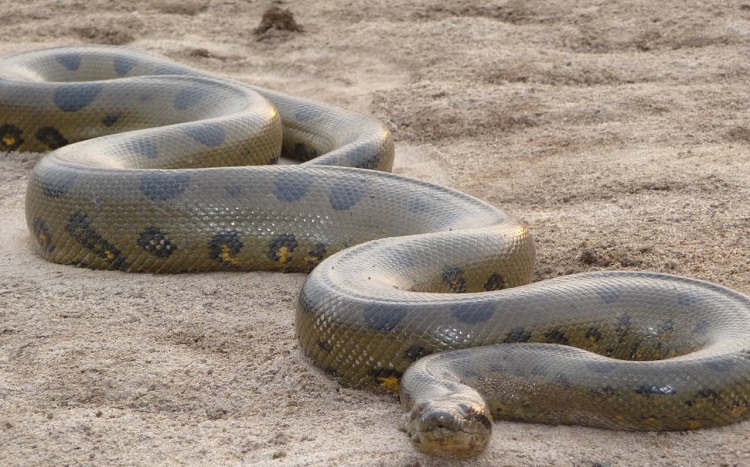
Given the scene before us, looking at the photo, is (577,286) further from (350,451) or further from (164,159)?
(164,159)

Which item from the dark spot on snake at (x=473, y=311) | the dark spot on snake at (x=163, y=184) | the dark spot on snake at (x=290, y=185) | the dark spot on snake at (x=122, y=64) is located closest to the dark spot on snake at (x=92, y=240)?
the dark spot on snake at (x=163, y=184)

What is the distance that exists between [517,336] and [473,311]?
0.91 ft

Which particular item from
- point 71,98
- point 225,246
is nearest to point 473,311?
point 225,246

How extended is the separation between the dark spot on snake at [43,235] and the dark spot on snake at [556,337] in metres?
3.72

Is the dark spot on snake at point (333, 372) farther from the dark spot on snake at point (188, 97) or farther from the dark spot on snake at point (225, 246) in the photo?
the dark spot on snake at point (188, 97)

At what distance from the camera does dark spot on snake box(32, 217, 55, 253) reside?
24.8ft

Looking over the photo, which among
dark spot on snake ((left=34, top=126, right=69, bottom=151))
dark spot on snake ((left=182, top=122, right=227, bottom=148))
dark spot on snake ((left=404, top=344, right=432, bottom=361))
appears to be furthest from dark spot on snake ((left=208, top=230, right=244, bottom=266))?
dark spot on snake ((left=34, top=126, right=69, bottom=151))

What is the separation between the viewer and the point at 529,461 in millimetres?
4941

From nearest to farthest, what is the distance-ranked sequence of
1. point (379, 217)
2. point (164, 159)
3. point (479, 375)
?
1. point (479, 375)
2. point (379, 217)
3. point (164, 159)

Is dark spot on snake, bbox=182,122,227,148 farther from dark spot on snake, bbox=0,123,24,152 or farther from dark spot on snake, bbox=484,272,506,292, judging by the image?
dark spot on snake, bbox=484,272,506,292

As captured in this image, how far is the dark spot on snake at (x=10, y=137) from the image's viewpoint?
9.94 metres

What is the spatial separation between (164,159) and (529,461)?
470cm

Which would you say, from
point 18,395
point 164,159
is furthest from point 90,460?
point 164,159

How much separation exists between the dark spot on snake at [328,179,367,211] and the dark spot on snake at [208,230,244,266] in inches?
28.8
